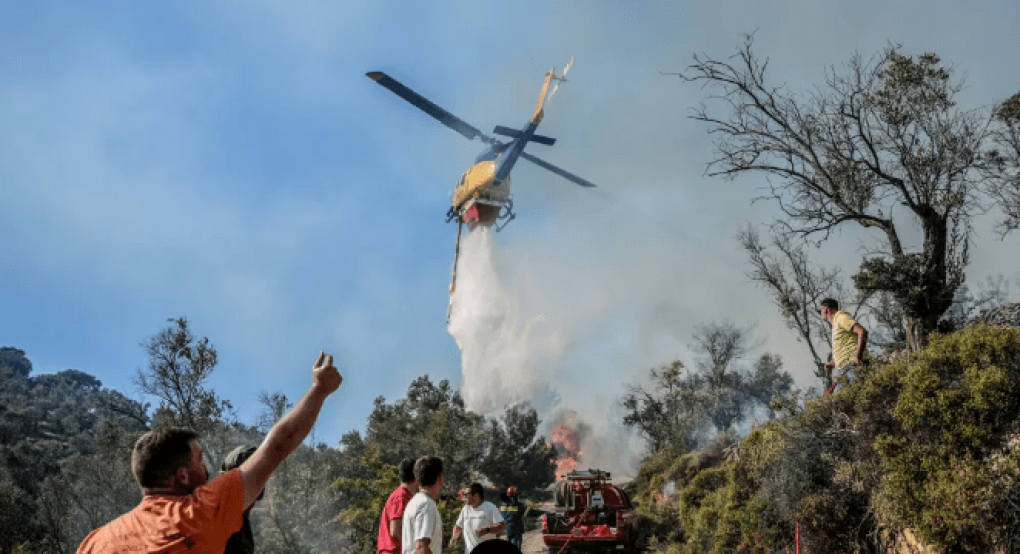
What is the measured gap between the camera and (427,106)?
36.2m

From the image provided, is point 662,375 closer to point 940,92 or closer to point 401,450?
point 401,450

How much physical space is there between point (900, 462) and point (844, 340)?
237cm

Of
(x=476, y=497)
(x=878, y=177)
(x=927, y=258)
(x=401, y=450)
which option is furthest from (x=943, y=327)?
(x=401, y=450)

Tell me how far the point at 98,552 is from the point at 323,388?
829 mm

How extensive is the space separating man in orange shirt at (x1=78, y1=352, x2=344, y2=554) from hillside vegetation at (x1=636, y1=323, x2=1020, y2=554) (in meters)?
5.70

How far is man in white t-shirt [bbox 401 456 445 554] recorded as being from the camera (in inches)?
179

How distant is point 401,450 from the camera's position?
27.1m

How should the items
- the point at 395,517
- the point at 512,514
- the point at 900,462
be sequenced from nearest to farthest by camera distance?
the point at 395,517, the point at 900,462, the point at 512,514

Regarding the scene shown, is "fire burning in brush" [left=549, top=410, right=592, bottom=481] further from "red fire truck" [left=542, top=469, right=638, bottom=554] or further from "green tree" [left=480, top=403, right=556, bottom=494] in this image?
"red fire truck" [left=542, top=469, right=638, bottom=554]

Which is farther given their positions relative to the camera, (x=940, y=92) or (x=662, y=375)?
(x=662, y=375)

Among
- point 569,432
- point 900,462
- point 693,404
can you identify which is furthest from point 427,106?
→ point 569,432

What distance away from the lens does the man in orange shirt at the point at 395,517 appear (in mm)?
4996

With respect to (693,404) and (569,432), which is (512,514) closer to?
(693,404)

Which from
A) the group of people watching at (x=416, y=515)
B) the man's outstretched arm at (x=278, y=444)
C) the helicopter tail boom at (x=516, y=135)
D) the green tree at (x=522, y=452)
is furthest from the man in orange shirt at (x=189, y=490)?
the green tree at (x=522, y=452)
